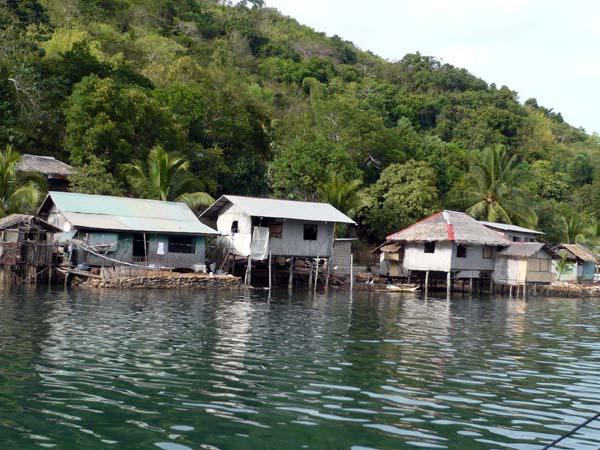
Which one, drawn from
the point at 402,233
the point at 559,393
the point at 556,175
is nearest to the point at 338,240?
the point at 402,233

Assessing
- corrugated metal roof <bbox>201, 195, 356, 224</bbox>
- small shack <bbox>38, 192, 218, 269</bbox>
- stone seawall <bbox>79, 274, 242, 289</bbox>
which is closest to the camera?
stone seawall <bbox>79, 274, 242, 289</bbox>

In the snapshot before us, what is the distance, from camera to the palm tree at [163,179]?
124ft

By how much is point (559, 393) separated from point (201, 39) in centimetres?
7335

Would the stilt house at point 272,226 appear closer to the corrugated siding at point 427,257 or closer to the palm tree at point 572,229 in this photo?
the corrugated siding at point 427,257

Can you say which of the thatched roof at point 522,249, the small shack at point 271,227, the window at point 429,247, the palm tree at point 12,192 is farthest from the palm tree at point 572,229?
the palm tree at point 12,192

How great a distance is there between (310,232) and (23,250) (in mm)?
15069

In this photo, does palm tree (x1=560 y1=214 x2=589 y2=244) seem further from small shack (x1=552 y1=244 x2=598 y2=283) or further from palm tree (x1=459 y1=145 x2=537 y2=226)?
palm tree (x1=459 y1=145 x2=537 y2=226)

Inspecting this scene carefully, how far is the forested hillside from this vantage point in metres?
40.3

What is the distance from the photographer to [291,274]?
38.0 metres

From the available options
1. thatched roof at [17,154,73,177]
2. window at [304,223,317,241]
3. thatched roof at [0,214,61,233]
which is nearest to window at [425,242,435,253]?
window at [304,223,317,241]

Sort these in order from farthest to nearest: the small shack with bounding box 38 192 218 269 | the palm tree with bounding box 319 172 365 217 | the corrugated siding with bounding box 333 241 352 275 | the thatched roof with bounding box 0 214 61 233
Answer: the palm tree with bounding box 319 172 365 217, the corrugated siding with bounding box 333 241 352 275, the small shack with bounding box 38 192 218 269, the thatched roof with bounding box 0 214 61 233

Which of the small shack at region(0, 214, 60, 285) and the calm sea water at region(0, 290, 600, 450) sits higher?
the small shack at region(0, 214, 60, 285)

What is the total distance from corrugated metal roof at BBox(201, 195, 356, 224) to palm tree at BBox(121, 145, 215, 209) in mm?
1378

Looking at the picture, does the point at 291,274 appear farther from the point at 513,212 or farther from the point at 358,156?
the point at 513,212
